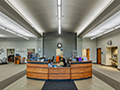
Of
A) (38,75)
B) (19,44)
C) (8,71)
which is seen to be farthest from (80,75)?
(19,44)

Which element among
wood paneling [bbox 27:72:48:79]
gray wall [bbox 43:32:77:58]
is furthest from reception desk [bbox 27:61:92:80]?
gray wall [bbox 43:32:77:58]

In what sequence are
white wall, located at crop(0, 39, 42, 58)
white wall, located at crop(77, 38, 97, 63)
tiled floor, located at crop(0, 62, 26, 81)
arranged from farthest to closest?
white wall, located at crop(77, 38, 97, 63)
white wall, located at crop(0, 39, 42, 58)
tiled floor, located at crop(0, 62, 26, 81)

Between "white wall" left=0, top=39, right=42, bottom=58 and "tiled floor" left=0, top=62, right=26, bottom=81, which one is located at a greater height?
"white wall" left=0, top=39, right=42, bottom=58

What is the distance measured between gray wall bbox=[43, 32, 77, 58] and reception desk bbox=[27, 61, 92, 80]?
615 centimetres

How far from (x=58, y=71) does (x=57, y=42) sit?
6.91 m

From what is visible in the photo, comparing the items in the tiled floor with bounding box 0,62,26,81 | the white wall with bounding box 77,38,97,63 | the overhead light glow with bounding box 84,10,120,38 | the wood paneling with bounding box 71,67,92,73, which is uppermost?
A: the overhead light glow with bounding box 84,10,120,38

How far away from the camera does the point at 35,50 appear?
1325 cm

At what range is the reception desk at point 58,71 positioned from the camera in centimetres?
553

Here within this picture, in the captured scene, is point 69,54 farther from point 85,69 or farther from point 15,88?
point 15,88

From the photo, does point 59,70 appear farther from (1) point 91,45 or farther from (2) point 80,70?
(1) point 91,45

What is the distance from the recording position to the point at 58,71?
5.52 metres

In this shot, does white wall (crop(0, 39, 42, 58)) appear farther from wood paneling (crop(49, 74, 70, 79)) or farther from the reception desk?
wood paneling (crop(49, 74, 70, 79))

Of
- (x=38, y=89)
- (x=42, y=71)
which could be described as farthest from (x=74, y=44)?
(x=38, y=89)

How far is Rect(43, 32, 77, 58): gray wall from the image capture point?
12.0 meters
